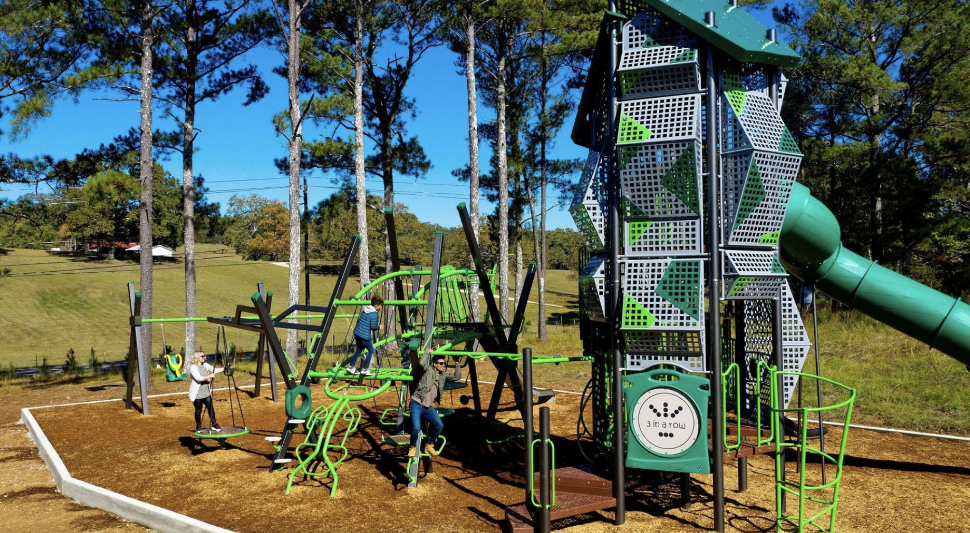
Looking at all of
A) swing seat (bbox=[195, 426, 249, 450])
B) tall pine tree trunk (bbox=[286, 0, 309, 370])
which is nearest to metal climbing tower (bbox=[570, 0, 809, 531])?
swing seat (bbox=[195, 426, 249, 450])

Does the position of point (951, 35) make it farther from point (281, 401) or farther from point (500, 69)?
point (281, 401)

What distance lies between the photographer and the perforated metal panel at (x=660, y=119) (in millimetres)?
6957

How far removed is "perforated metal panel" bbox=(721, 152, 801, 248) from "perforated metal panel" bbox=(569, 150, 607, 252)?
4.30 ft

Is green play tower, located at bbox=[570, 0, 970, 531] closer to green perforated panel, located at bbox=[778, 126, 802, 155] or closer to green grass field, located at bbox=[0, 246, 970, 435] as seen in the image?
green perforated panel, located at bbox=[778, 126, 802, 155]

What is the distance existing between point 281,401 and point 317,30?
14418 millimetres

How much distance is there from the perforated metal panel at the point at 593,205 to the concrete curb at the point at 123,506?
4977mm

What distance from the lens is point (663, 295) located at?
6.98m

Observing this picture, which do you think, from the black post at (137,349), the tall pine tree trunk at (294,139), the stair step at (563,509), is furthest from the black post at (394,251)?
the tall pine tree trunk at (294,139)

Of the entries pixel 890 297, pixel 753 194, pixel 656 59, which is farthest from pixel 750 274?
pixel 890 297

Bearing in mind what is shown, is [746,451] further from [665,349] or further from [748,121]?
[748,121]

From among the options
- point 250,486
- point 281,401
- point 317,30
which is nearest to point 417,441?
point 250,486

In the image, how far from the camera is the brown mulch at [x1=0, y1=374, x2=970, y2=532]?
23.8 feet

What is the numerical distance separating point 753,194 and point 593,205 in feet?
5.63

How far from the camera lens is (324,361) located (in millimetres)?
22266
